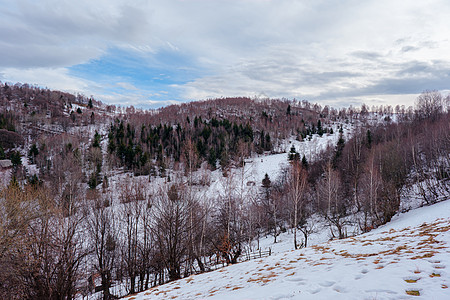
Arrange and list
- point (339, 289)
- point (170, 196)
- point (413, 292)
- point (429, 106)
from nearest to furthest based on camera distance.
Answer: point (413, 292)
point (339, 289)
point (170, 196)
point (429, 106)

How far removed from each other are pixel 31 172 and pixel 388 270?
85.0 metres

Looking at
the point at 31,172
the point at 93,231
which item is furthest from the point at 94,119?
the point at 93,231

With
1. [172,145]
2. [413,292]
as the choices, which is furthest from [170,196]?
[172,145]

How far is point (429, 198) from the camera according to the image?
1048 inches

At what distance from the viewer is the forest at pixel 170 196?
16.2 metres

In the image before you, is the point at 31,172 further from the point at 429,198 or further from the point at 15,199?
the point at 429,198

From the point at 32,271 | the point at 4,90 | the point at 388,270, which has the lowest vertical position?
the point at 32,271

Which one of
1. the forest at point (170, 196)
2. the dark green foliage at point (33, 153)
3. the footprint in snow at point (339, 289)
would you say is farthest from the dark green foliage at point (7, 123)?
the footprint in snow at point (339, 289)

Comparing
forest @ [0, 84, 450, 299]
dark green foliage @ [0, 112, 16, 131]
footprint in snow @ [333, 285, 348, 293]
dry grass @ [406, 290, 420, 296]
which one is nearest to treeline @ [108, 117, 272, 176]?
forest @ [0, 84, 450, 299]

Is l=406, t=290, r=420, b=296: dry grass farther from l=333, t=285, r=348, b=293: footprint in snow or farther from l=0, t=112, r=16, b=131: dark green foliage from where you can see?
l=0, t=112, r=16, b=131: dark green foliage

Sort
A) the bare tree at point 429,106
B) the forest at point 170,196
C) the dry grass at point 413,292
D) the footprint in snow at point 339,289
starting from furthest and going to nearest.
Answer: the bare tree at point 429,106 → the forest at point 170,196 → the footprint in snow at point 339,289 → the dry grass at point 413,292

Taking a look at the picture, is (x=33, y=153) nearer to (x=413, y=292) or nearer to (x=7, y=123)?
(x=7, y=123)

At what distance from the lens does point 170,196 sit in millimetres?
18094

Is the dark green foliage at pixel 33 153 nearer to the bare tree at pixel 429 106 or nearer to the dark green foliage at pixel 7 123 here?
the dark green foliage at pixel 7 123
